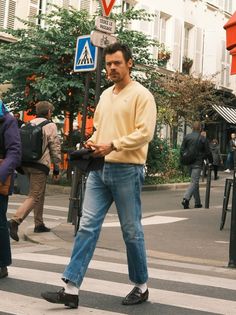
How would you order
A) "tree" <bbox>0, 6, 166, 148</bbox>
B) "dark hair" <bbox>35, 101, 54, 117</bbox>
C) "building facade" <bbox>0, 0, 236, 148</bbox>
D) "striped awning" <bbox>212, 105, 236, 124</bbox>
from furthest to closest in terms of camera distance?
1. "striped awning" <bbox>212, 105, 236, 124</bbox>
2. "building facade" <bbox>0, 0, 236, 148</bbox>
3. "tree" <bbox>0, 6, 166, 148</bbox>
4. "dark hair" <bbox>35, 101, 54, 117</bbox>

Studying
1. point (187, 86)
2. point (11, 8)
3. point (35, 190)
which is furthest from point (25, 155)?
point (187, 86)

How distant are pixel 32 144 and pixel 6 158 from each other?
3.35 m

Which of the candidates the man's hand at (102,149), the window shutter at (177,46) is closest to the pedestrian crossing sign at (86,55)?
the man's hand at (102,149)

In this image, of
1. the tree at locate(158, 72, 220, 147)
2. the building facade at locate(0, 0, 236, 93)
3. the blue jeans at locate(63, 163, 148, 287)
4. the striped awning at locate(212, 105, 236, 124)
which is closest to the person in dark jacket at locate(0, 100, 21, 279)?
the blue jeans at locate(63, 163, 148, 287)

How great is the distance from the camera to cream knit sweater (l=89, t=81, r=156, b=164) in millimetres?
5020

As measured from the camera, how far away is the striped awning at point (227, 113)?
1342 inches

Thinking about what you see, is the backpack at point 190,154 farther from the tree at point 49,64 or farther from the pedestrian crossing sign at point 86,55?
the pedestrian crossing sign at point 86,55

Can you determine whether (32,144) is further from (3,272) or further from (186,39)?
(186,39)

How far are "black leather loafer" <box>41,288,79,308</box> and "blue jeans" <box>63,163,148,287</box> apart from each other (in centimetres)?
14

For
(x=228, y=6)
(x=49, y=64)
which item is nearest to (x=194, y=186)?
(x=49, y=64)

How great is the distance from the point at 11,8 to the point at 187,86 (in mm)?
9116

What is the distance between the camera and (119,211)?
17.2ft

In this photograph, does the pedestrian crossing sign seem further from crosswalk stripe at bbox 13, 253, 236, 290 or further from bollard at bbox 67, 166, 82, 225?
Result: crosswalk stripe at bbox 13, 253, 236, 290

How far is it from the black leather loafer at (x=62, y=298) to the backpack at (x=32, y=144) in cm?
446
